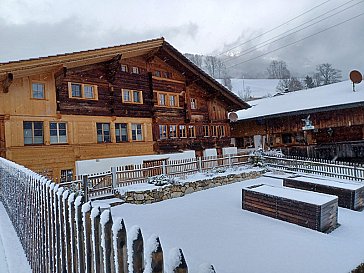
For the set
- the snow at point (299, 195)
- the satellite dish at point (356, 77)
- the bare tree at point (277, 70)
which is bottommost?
the snow at point (299, 195)

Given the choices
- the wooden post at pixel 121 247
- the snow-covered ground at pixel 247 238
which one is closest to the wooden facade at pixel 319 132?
the snow-covered ground at pixel 247 238

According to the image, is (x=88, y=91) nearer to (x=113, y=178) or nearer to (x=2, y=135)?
(x=2, y=135)

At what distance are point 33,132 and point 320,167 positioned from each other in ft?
58.8

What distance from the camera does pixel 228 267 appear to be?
6.19 m

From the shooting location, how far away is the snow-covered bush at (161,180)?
47.4ft

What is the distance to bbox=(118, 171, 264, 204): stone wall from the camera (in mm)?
13367

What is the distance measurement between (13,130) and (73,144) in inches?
129

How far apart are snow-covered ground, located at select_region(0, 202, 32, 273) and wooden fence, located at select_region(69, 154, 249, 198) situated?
6.38 m

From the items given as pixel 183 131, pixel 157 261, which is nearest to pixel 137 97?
pixel 183 131

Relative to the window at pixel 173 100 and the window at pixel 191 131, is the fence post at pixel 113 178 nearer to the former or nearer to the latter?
the window at pixel 173 100

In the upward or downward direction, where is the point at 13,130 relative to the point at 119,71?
downward

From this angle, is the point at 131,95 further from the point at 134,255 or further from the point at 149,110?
the point at 134,255

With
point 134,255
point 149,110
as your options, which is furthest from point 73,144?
point 134,255

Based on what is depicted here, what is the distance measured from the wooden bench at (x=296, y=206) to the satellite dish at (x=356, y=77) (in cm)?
2090
